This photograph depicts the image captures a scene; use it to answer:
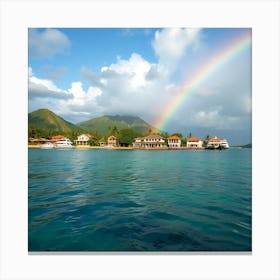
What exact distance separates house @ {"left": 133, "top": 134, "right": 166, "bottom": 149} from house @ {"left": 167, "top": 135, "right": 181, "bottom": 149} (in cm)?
112

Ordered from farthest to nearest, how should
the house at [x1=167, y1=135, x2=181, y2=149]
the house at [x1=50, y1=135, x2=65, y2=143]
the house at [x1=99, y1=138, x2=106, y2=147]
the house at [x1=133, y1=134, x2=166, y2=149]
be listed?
1. the house at [x1=167, y1=135, x2=181, y2=149]
2. the house at [x1=99, y1=138, x2=106, y2=147]
3. the house at [x1=133, y1=134, x2=166, y2=149]
4. the house at [x1=50, y1=135, x2=65, y2=143]

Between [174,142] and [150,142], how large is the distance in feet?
16.6

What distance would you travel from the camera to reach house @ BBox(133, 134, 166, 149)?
3031 cm

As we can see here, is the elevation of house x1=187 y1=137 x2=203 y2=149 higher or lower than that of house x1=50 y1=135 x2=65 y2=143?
lower

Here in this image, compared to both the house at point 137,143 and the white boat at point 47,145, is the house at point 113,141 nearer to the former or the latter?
the house at point 137,143

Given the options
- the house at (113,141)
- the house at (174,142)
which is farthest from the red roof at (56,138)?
the house at (174,142)

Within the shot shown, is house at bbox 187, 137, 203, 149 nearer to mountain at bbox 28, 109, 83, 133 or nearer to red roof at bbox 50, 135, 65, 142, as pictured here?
mountain at bbox 28, 109, 83, 133

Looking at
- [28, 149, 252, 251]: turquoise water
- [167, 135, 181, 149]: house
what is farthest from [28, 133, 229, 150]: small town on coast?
[28, 149, 252, 251]: turquoise water

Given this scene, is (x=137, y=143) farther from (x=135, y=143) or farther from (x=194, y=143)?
(x=194, y=143)

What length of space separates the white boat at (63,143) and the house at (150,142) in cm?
993

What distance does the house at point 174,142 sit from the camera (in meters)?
35.0
